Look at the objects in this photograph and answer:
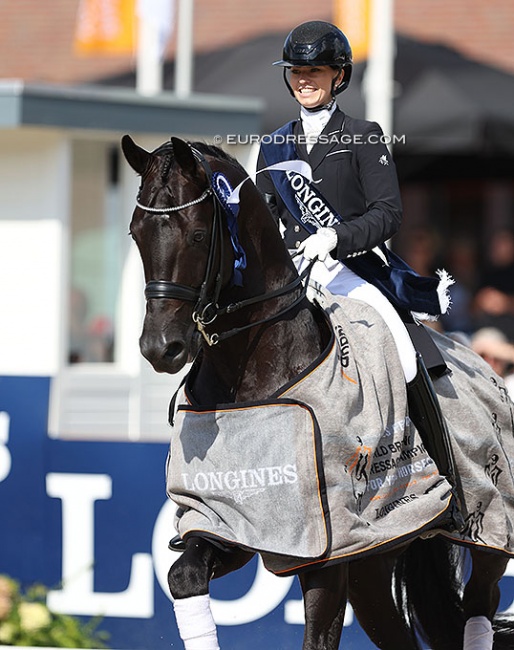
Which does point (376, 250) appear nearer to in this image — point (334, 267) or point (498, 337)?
point (334, 267)

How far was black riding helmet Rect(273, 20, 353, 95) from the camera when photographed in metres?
4.66

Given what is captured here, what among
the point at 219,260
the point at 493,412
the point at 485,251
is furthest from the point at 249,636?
the point at 485,251

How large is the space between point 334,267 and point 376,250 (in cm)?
28

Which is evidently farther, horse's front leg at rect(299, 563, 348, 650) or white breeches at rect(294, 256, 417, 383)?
white breeches at rect(294, 256, 417, 383)

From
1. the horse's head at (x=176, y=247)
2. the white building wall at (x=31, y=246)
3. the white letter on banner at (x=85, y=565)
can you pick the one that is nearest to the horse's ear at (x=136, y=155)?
the horse's head at (x=176, y=247)

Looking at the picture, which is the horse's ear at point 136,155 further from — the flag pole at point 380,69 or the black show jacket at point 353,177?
the flag pole at point 380,69

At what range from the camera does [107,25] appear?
1170 centimetres

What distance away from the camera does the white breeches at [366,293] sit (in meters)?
4.71

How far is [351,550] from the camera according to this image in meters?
4.27

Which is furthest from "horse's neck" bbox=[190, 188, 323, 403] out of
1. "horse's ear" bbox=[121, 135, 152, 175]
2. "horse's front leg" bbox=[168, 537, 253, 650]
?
"horse's front leg" bbox=[168, 537, 253, 650]

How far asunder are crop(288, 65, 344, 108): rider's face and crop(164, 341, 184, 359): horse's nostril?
1.34 m

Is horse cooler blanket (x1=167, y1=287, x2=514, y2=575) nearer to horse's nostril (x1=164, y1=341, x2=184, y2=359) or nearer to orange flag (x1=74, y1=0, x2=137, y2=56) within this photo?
horse's nostril (x1=164, y1=341, x2=184, y2=359)

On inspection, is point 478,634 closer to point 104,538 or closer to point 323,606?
point 323,606

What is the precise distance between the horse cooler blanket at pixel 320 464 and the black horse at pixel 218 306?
7 centimetres
